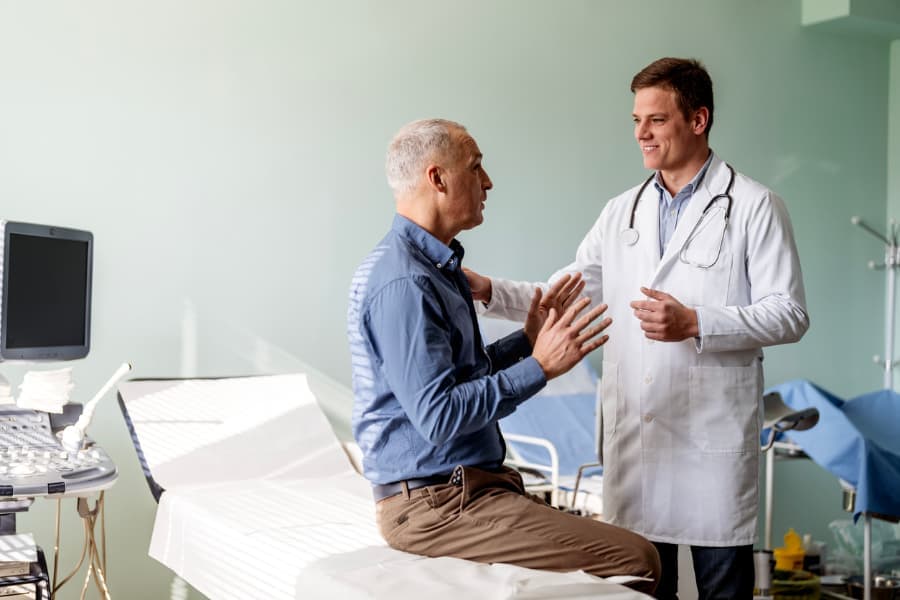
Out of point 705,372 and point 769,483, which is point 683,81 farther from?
point 769,483

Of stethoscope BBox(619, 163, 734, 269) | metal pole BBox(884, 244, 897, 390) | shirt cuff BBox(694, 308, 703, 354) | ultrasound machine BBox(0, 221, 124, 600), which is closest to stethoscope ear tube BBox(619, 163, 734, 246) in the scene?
stethoscope BBox(619, 163, 734, 269)

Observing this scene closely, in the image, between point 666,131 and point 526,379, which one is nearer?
point 526,379

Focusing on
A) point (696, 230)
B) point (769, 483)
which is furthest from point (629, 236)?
point (769, 483)

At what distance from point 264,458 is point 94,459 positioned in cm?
97

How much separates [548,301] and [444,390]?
48 centimetres

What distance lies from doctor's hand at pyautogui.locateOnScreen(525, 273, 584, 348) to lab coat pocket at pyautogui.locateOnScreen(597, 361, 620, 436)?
287mm

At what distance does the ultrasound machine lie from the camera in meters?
2.11

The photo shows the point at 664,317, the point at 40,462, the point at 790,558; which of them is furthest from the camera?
the point at 790,558

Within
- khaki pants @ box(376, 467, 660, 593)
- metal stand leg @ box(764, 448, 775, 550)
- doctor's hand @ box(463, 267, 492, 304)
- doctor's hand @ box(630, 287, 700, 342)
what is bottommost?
metal stand leg @ box(764, 448, 775, 550)

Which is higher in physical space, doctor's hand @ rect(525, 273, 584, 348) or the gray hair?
A: the gray hair

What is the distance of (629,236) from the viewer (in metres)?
2.37

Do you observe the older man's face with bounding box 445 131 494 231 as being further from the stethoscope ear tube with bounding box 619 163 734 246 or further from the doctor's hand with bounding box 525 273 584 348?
the stethoscope ear tube with bounding box 619 163 734 246

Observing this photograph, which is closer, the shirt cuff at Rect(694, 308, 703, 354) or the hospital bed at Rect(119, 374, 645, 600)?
the hospital bed at Rect(119, 374, 645, 600)

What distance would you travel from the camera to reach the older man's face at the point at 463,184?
1.94m
